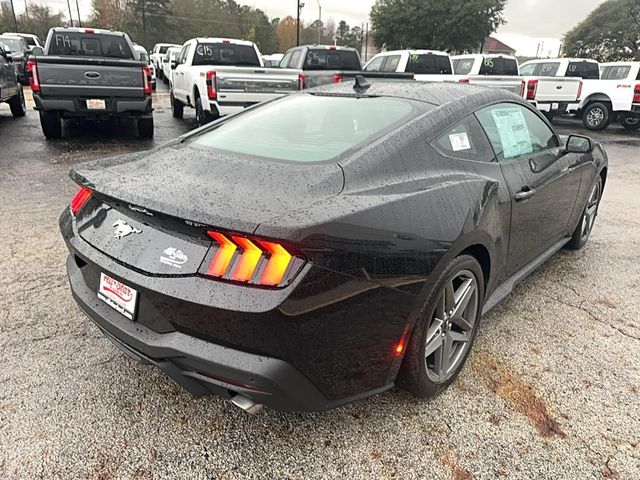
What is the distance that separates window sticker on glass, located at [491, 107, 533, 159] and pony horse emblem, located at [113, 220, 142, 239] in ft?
6.86

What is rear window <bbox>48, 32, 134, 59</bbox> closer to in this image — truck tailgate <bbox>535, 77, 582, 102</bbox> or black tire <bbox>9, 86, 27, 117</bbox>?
black tire <bbox>9, 86, 27, 117</bbox>

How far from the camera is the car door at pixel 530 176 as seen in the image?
282 cm

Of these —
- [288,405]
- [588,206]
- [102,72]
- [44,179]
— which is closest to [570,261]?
[588,206]

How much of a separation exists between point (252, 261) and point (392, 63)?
12471mm

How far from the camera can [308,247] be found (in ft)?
5.37

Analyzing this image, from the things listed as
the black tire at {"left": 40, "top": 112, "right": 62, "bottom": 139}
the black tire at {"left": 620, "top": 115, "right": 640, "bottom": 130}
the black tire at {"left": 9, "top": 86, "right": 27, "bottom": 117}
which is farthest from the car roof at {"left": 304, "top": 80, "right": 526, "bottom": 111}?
the black tire at {"left": 620, "top": 115, "right": 640, "bottom": 130}

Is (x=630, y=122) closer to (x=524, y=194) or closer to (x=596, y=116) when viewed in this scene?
(x=596, y=116)

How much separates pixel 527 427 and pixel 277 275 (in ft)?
4.80

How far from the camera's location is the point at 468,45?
105 ft

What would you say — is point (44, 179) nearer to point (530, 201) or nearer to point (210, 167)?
point (210, 167)

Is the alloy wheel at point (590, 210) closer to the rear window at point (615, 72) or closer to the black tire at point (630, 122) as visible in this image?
the rear window at point (615, 72)

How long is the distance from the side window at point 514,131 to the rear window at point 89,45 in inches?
345

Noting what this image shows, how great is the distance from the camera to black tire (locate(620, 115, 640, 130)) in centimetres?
1413

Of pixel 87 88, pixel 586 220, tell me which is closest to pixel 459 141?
pixel 586 220
